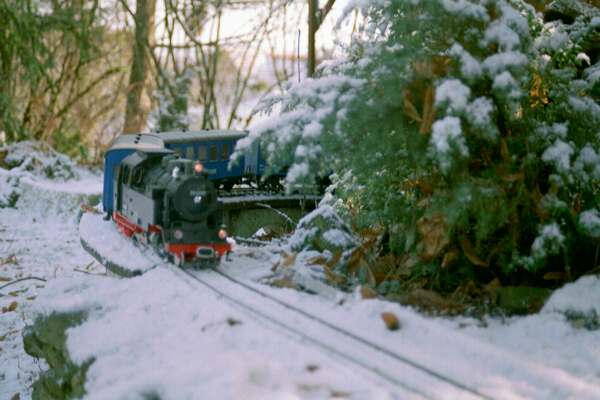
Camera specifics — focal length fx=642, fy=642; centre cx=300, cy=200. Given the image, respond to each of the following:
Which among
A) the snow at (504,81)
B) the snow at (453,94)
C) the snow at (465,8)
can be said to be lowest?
the snow at (453,94)

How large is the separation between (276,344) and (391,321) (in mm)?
1142

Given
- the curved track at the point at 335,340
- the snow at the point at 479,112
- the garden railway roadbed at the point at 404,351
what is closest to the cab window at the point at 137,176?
the curved track at the point at 335,340

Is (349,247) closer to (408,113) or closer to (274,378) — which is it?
(408,113)

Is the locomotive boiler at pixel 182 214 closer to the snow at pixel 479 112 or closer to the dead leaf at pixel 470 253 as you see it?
the dead leaf at pixel 470 253

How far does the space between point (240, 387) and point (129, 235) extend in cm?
587

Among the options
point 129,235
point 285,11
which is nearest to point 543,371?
point 129,235

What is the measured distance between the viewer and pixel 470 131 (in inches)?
251

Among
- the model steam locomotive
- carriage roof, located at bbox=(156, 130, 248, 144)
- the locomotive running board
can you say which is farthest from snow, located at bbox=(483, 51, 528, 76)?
carriage roof, located at bbox=(156, 130, 248, 144)

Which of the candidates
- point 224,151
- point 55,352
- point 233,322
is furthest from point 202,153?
point 233,322

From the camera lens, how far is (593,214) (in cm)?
650

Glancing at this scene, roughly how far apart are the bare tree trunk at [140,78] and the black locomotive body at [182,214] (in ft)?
37.0

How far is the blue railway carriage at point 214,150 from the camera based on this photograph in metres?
13.7

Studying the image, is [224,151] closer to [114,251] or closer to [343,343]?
[114,251]

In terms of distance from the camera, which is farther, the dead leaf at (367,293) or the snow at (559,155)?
the dead leaf at (367,293)
